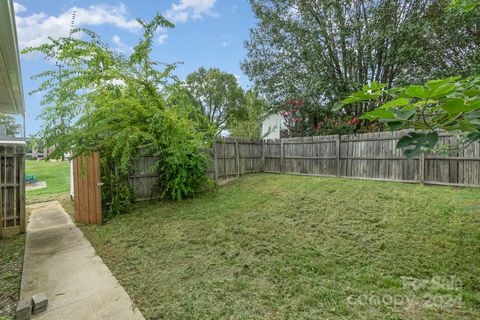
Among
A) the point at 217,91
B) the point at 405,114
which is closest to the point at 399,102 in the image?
the point at 405,114

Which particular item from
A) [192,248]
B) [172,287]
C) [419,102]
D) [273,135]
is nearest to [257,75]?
[273,135]

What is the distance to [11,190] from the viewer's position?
465 centimetres

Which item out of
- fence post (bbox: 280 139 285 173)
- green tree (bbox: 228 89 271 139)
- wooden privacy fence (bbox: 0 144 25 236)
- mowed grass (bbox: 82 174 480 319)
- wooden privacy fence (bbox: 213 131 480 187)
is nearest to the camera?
mowed grass (bbox: 82 174 480 319)

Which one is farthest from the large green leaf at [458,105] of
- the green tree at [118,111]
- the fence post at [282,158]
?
the fence post at [282,158]

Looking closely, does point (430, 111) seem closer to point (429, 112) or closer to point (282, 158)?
point (429, 112)

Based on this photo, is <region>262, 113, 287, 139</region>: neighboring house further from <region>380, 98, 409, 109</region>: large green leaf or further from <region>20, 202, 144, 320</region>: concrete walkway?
<region>380, 98, 409, 109</region>: large green leaf

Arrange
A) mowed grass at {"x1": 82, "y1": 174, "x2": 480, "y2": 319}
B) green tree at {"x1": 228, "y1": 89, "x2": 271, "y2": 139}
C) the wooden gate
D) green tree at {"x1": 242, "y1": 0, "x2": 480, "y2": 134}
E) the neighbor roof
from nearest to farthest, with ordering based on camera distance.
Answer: mowed grass at {"x1": 82, "y1": 174, "x2": 480, "y2": 319} → the neighbor roof → the wooden gate → green tree at {"x1": 242, "y1": 0, "x2": 480, "y2": 134} → green tree at {"x1": 228, "y1": 89, "x2": 271, "y2": 139}

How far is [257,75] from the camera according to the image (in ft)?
38.7

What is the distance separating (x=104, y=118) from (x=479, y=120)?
6.01m

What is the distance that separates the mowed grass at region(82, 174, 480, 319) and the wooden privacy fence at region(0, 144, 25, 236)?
116 centimetres

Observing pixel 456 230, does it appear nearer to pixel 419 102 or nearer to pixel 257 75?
pixel 419 102

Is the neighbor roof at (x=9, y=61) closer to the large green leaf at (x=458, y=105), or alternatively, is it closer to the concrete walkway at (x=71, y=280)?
the concrete walkway at (x=71, y=280)

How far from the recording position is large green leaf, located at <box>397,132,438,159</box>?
766 mm

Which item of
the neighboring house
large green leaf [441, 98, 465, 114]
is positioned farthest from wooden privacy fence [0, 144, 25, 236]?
the neighboring house
